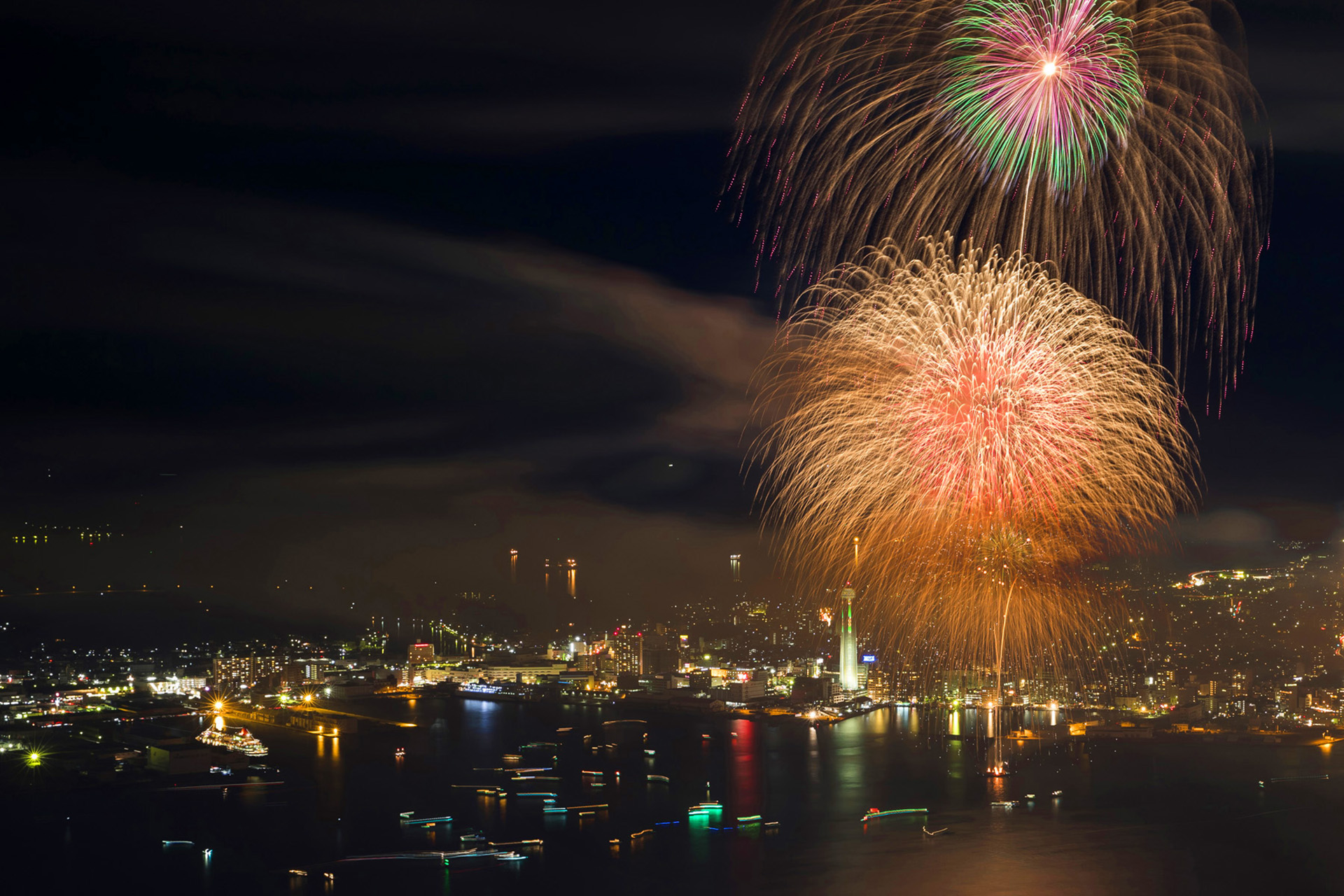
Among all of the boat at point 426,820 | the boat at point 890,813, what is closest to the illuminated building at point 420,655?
the boat at point 426,820

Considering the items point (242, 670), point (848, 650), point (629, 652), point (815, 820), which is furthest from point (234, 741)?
point (629, 652)

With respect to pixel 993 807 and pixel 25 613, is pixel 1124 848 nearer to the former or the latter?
pixel 993 807

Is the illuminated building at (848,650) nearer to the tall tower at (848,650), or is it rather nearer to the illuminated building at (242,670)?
the tall tower at (848,650)

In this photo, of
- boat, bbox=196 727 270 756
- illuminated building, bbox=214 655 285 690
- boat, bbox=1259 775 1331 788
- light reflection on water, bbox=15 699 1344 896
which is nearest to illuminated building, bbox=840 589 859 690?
light reflection on water, bbox=15 699 1344 896

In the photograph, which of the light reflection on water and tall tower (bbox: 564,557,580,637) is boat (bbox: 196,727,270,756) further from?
Answer: tall tower (bbox: 564,557,580,637)

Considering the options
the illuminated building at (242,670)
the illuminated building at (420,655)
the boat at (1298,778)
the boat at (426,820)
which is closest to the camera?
the boat at (426,820)
